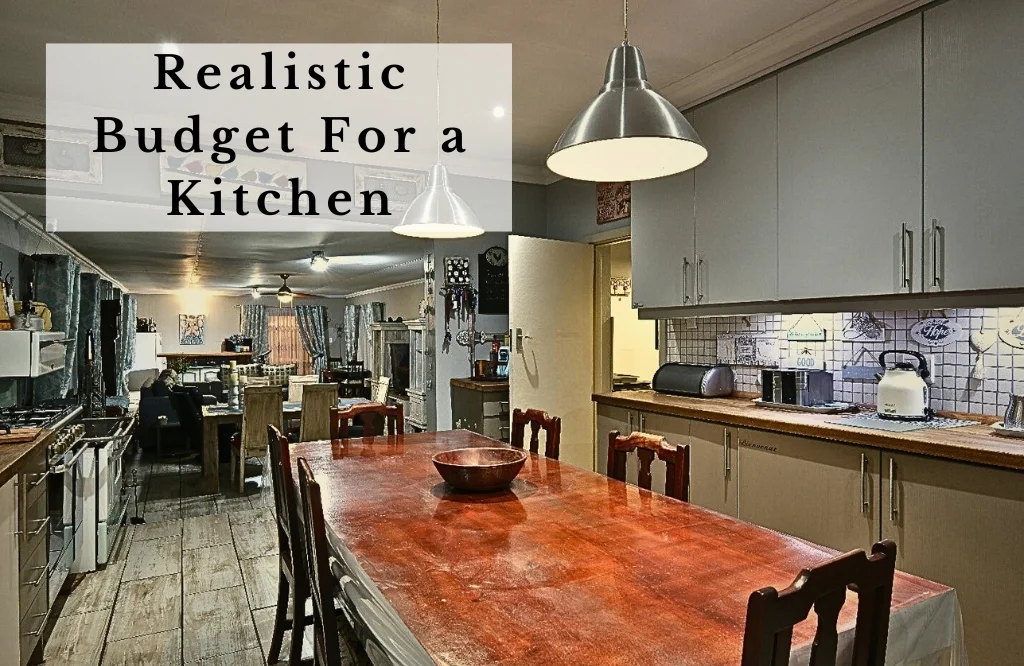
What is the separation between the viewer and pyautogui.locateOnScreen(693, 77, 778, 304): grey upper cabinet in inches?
119

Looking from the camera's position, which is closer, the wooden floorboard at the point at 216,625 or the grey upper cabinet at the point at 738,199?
the wooden floorboard at the point at 216,625

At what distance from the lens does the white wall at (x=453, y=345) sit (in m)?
4.89

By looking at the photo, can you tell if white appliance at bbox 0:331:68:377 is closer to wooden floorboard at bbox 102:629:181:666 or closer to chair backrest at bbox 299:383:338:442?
wooden floorboard at bbox 102:629:181:666

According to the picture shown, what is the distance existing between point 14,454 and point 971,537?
3190mm

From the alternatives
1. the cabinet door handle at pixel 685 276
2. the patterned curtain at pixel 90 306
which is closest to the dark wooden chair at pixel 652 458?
the cabinet door handle at pixel 685 276

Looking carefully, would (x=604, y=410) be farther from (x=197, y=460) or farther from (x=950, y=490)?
(x=197, y=460)

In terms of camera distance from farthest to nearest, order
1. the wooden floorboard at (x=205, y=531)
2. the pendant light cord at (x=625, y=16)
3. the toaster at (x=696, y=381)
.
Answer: the wooden floorboard at (x=205, y=531) → the toaster at (x=696, y=381) → the pendant light cord at (x=625, y=16)

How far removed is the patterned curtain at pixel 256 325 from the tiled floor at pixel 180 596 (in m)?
10.0

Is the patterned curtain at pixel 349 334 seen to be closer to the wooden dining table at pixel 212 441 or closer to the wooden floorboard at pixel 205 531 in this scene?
the wooden dining table at pixel 212 441

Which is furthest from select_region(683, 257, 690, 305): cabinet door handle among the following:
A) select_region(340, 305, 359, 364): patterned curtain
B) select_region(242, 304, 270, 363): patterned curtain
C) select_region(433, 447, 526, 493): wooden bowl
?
select_region(242, 304, 270, 363): patterned curtain

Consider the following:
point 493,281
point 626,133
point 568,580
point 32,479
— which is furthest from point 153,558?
point 626,133

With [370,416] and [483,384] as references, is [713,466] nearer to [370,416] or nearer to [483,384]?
[370,416]

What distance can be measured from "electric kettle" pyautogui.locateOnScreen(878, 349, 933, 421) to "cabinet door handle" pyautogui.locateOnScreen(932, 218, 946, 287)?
0.37 metres

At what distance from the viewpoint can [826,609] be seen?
90 centimetres
